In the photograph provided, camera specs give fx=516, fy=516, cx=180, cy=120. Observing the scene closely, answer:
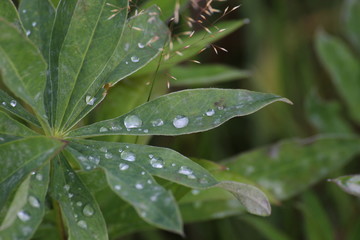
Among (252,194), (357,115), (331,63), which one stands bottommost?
(357,115)

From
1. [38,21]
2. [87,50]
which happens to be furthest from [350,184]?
[38,21]

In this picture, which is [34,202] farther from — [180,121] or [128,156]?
[180,121]

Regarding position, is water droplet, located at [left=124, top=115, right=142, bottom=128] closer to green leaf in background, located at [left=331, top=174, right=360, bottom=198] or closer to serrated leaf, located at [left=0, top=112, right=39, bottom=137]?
serrated leaf, located at [left=0, top=112, right=39, bottom=137]

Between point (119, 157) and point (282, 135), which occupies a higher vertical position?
point (119, 157)

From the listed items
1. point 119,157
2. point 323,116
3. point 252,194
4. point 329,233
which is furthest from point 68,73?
point 323,116

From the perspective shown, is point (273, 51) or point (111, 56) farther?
point (273, 51)

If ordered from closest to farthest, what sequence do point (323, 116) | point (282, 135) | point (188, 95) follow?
1. point (188, 95)
2. point (323, 116)
3. point (282, 135)

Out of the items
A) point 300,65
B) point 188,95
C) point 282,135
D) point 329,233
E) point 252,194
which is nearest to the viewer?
point 252,194

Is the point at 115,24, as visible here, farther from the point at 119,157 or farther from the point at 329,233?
the point at 329,233
